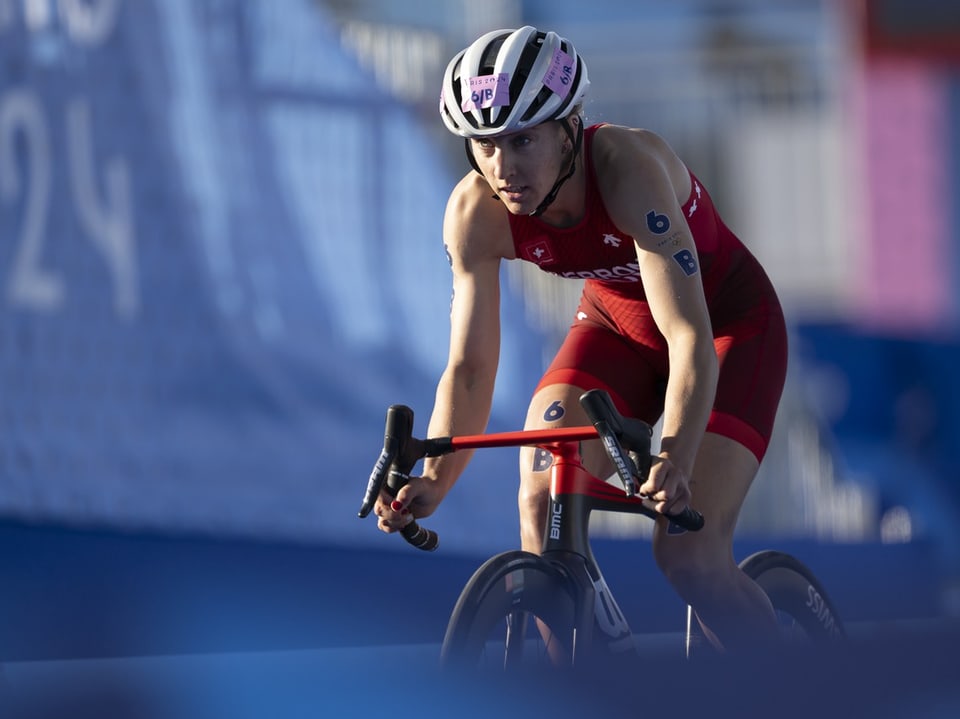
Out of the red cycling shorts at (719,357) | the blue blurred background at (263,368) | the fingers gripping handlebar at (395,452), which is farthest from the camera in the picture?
the blue blurred background at (263,368)

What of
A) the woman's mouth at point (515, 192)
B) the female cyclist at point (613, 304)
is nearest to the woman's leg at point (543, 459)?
the female cyclist at point (613, 304)

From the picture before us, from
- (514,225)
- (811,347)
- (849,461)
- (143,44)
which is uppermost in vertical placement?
(143,44)

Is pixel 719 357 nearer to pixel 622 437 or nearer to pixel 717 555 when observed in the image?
pixel 717 555

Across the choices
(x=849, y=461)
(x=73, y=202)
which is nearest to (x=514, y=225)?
(x=73, y=202)

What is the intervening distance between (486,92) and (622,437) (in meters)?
0.90

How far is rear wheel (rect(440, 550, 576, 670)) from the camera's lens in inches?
147

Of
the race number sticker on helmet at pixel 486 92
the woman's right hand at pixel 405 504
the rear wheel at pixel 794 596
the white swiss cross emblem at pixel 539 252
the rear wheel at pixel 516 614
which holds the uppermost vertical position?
the race number sticker on helmet at pixel 486 92

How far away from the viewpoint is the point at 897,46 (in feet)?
52.3

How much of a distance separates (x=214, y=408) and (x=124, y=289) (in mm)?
726

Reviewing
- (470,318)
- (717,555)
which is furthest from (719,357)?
(470,318)

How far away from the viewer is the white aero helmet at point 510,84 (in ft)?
13.1

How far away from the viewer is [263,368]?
7980 mm

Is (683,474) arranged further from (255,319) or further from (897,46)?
(897,46)

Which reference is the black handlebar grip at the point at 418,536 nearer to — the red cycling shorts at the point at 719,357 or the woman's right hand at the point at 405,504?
the woman's right hand at the point at 405,504
